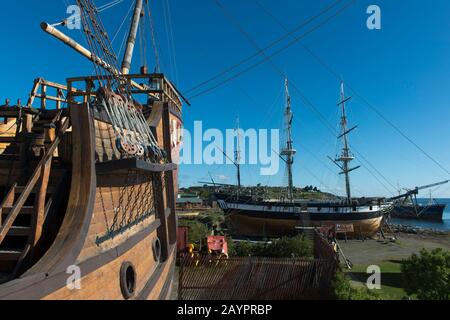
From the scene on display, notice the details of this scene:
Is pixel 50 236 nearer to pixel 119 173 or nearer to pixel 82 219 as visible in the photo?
pixel 82 219

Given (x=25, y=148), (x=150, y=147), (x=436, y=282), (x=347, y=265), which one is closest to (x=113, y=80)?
(x=150, y=147)

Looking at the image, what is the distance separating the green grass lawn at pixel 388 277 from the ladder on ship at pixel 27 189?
38.0ft

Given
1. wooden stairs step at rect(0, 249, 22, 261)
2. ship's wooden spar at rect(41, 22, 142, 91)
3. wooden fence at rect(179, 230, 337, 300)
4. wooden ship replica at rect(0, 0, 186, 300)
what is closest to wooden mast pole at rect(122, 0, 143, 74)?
ship's wooden spar at rect(41, 22, 142, 91)

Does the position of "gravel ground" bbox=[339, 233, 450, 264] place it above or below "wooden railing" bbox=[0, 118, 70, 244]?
below

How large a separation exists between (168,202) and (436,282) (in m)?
8.11

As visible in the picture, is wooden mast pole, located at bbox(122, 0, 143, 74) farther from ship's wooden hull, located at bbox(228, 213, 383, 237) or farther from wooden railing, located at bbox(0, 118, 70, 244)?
ship's wooden hull, located at bbox(228, 213, 383, 237)

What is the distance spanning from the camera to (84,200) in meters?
4.72

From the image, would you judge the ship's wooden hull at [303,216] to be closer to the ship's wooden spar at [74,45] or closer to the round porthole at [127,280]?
the ship's wooden spar at [74,45]

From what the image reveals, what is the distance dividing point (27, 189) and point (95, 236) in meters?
1.25

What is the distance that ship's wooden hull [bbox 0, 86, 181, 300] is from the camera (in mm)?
3680

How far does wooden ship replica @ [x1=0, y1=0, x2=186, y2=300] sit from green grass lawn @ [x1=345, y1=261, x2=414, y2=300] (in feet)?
29.6
